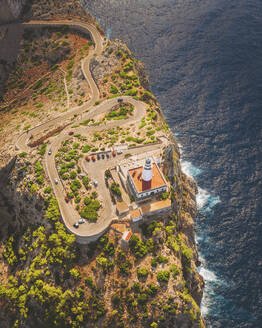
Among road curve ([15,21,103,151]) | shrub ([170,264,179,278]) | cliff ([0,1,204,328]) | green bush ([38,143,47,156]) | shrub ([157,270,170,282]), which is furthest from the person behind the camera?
road curve ([15,21,103,151])

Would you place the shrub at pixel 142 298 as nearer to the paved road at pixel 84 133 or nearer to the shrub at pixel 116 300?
the shrub at pixel 116 300

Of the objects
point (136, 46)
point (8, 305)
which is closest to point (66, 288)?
point (8, 305)

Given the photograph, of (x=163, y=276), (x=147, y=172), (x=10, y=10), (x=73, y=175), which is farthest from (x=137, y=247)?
(x=10, y=10)

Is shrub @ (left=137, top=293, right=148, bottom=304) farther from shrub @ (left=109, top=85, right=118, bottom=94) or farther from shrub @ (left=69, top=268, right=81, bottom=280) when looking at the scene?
shrub @ (left=109, top=85, right=118, bottom=94)

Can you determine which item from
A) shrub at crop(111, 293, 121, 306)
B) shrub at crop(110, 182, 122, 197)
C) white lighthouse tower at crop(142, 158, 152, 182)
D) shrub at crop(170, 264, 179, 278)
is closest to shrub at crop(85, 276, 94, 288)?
shrub at crop(111, 293, 121, 306)

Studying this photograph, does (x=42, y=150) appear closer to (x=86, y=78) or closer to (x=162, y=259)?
(x=86, y=78)

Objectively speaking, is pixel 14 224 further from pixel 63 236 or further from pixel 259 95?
pixel 259 95
